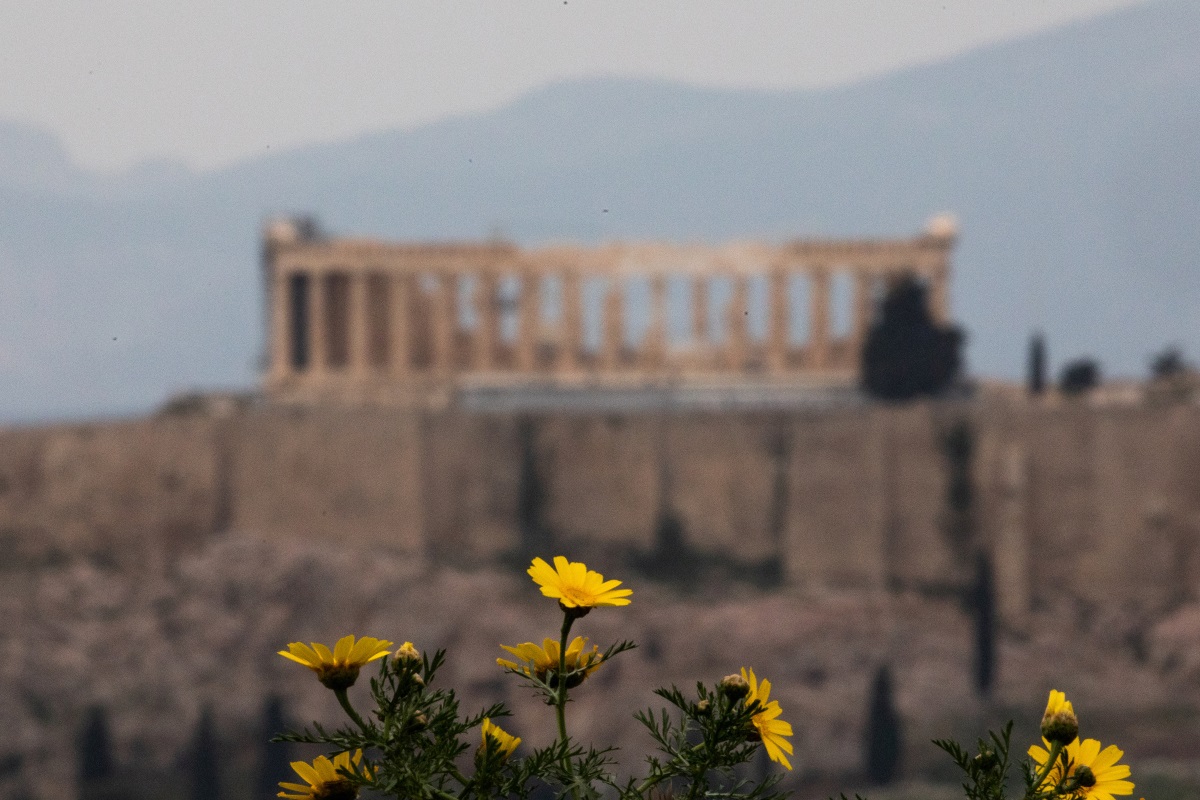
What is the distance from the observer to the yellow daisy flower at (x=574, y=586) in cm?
484

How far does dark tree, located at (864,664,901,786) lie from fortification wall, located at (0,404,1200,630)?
8.33 ft

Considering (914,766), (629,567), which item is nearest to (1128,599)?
(914,766)

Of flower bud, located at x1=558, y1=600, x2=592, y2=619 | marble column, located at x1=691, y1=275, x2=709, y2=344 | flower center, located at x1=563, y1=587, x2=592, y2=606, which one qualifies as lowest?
flower bud, located at x1=558, y1=600, x2=592, y2=619

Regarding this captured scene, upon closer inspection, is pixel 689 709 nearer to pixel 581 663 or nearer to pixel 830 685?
pixel 581 663

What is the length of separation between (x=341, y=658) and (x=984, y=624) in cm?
5476

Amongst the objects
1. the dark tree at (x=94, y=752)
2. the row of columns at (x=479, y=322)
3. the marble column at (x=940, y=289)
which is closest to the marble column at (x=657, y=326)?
the row of columns at (x=479, y=322)

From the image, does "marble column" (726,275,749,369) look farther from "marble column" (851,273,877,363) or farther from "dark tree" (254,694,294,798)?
"dark tree" (254,694,294,798)

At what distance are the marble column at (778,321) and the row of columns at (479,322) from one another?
0.03m

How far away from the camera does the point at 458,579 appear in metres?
60.1

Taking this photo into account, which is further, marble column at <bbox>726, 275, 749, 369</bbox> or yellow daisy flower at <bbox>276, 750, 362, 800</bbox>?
marble column at <bbox>726, 275, 749, 369</bbox>

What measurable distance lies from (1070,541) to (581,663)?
53394mm

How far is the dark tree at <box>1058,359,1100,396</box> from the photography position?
209ft

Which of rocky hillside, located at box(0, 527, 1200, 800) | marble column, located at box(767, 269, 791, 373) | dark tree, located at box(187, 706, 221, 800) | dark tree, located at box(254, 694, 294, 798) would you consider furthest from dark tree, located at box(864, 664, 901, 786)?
dark tree, located at box(187, 706, 221, 800)

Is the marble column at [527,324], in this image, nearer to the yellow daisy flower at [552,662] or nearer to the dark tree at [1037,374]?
the dark tree at [1037,374]
